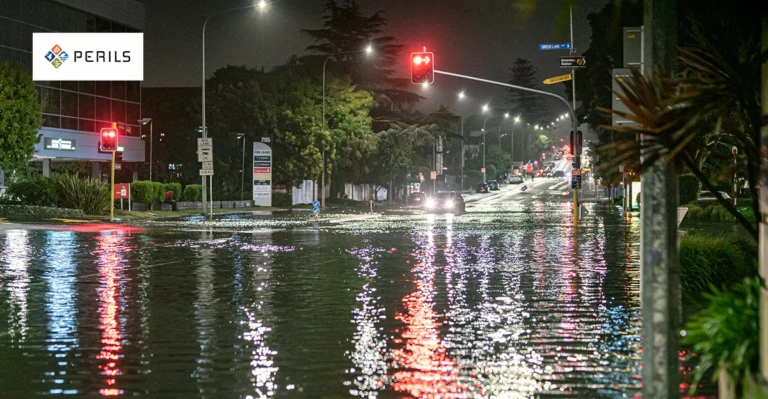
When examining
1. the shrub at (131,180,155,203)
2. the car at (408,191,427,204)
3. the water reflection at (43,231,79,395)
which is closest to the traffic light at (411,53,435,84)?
the water reflection at (43,231,79,395)

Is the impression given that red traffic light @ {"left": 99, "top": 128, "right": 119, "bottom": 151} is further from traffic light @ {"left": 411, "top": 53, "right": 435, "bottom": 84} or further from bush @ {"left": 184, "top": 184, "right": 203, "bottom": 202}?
bush @ {"left": 184, "top": 184, "right": 203, "bottom": 202}

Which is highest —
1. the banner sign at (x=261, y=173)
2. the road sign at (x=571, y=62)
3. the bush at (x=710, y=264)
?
the road sign at (x=571, y=62)

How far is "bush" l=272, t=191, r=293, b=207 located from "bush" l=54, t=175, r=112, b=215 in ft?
88.6

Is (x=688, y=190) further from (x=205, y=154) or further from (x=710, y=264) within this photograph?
(x=710, y=264)

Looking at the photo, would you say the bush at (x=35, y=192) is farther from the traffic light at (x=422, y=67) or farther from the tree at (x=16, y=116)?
the traffic light at (x=422, y=67)

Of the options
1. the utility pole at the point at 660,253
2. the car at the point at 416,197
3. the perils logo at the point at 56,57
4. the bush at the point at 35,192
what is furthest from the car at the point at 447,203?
the utility pole at the point at 660,253

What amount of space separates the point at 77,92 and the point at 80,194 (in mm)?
29221

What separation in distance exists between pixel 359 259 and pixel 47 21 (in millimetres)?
52616

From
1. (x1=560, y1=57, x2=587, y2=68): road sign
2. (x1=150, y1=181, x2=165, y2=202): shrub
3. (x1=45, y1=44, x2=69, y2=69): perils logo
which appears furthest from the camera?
(x1=150, y1=181, x2=165, y2=202): shrub

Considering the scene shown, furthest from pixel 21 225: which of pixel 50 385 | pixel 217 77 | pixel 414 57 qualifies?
pixel 217 77

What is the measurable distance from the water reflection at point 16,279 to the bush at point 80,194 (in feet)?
48.1

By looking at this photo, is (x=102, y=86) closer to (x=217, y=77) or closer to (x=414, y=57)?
(x=217, y=77)

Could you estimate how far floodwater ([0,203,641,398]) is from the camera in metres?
8.67

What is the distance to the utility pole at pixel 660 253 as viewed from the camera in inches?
221
